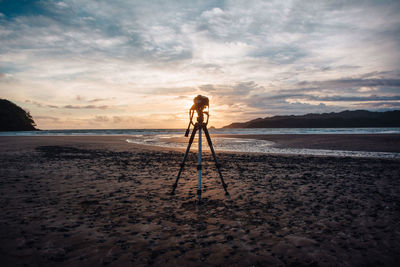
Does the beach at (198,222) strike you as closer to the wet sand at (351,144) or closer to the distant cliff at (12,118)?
the wet sand at (351,144)

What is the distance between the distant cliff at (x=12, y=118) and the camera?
92.8 m

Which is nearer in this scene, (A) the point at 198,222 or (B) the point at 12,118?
(A) the point at 198,222

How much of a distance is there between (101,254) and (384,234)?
5484mm

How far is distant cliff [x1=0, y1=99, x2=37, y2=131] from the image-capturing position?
3652 inches

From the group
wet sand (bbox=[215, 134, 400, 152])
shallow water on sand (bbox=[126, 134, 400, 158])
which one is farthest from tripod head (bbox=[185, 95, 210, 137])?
wet sand (bbox=[215, 134, 400, 152])

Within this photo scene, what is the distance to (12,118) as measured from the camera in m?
95.6

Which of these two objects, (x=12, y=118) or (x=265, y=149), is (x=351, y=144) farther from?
(x=12, y=118)

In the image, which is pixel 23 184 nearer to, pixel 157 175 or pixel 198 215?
pixel 157 175

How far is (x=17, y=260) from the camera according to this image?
3.47 meters

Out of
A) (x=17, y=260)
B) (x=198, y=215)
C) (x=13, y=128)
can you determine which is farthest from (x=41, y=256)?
(x=13, y=128)

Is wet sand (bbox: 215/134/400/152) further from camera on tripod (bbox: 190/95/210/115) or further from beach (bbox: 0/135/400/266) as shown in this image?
camera on tripod (bbox: 190/95/210/115)

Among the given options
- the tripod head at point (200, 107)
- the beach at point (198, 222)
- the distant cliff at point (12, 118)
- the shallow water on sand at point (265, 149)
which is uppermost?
the distant cliff at point (12, 118)

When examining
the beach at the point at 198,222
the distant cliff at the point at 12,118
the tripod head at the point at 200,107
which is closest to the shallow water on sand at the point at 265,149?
the beach at the point at 198,222

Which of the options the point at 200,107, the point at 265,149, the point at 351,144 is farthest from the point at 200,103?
the point at 351,144
